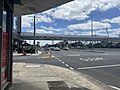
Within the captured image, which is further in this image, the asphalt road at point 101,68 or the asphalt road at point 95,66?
the asphalt road at point 95,66

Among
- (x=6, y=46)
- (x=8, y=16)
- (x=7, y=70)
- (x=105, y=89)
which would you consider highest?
(x=8, y=16)

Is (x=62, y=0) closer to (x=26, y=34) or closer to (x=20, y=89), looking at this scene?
(x=20, y=89)

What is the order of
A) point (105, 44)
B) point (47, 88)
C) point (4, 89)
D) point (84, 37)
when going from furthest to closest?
point (105, 44), point (84, 37), point (47, 88), point (4, 89)

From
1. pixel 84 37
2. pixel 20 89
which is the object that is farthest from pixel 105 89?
pixel 84 37

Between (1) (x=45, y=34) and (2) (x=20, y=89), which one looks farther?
(1) (x=45, y=34)

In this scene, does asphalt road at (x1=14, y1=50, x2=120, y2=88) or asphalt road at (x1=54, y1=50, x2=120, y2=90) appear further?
asphalt road at (x1=14, y1=50, x2=120, y2=88)

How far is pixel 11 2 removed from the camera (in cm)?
1114

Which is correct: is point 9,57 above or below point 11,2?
below

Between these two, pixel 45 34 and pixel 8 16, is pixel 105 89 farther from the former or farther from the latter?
pixel 45 34

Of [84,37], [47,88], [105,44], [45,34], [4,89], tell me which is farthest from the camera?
[105,44]

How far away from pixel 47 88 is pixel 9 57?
1876mm

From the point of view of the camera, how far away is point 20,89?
415 inches

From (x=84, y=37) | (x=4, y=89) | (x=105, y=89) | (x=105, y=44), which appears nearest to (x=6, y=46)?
(x=4, y=89)

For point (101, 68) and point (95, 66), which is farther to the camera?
point (95, 66)
